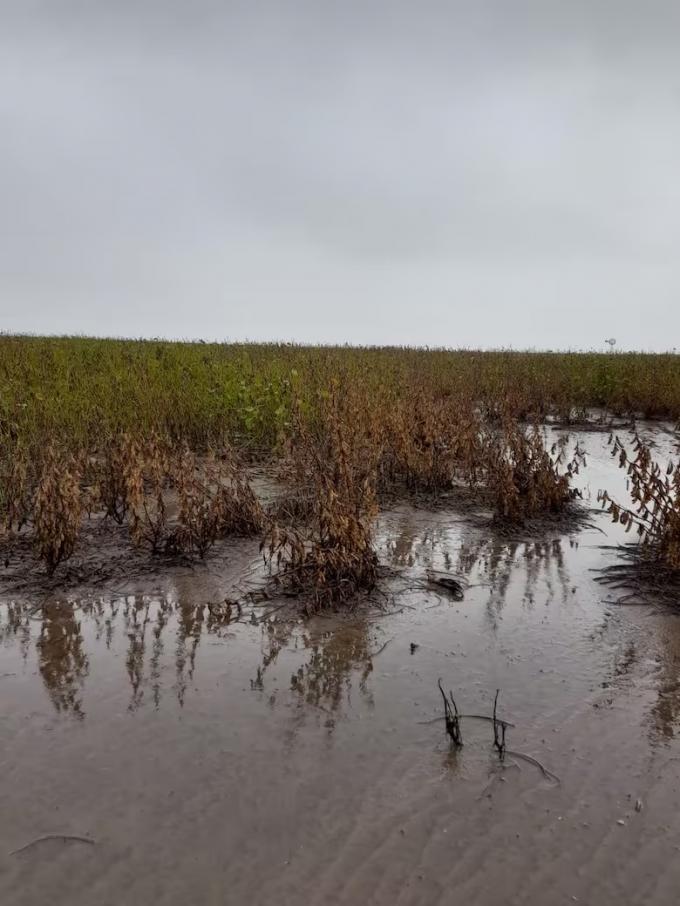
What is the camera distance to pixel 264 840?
206 cm

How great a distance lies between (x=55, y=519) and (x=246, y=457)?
3.69 metres

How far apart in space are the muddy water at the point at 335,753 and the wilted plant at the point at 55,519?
0.34 m

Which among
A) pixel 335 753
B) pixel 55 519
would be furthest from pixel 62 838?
pixel 55 519

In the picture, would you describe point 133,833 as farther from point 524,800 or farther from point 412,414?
point 412,414

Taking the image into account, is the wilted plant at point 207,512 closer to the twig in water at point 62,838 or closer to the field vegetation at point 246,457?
the field vegetation at point 246,457

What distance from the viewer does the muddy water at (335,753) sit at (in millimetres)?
1950

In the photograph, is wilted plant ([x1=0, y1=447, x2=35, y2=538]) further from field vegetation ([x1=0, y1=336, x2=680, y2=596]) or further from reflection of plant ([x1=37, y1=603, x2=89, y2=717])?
reflection of plant ([x1=37, y1=603, x2=89, y2=717])

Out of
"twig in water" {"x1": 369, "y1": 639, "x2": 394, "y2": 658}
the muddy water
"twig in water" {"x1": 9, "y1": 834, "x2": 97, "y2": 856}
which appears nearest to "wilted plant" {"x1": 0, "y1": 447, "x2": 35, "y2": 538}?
the muddy water

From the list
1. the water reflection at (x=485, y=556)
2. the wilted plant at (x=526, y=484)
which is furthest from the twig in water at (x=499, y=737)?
the wilted plant at (x=526, y=484)

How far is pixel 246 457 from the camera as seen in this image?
Result: 7742 millimetres

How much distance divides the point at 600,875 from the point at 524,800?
1.07 feet

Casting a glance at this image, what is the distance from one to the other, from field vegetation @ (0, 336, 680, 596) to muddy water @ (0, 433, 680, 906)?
1.62ft

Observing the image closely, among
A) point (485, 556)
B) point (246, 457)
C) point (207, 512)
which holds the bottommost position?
point (485, 556)

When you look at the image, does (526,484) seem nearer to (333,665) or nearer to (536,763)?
(333,665)
